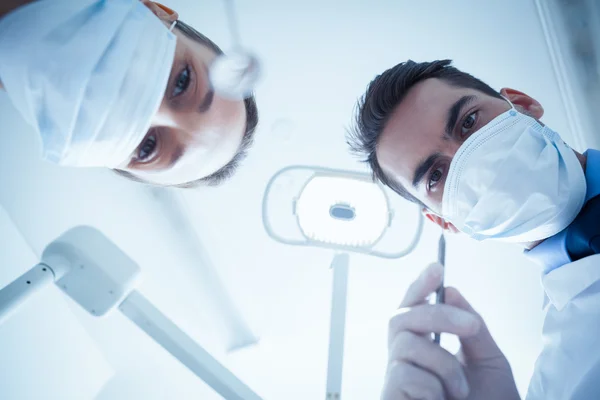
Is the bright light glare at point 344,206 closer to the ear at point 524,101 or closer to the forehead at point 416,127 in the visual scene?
the forehead at point 416,127

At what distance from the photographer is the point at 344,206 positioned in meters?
1.04

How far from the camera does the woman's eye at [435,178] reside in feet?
3.86

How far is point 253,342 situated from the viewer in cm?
165

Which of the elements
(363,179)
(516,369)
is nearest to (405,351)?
(363,179)

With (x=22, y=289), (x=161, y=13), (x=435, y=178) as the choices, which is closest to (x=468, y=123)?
(x=435, y=178)

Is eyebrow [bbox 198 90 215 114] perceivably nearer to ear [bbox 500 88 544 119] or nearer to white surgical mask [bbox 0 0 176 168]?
white surgical mask [bbox 0 0 176 168]

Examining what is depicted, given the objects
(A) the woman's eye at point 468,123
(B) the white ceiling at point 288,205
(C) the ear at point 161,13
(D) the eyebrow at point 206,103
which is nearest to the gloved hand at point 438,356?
(A) the woman's eye at point 468,123

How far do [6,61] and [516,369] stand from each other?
1.84 meters

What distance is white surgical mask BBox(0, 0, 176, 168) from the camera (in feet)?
2.77

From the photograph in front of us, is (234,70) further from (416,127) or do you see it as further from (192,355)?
(192,355)

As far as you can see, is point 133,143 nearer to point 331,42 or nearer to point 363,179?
point 363,179

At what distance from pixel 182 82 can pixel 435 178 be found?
72 cm

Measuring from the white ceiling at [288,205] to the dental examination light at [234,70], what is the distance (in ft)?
0.10

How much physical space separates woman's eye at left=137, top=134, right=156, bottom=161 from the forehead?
677 millimetres
